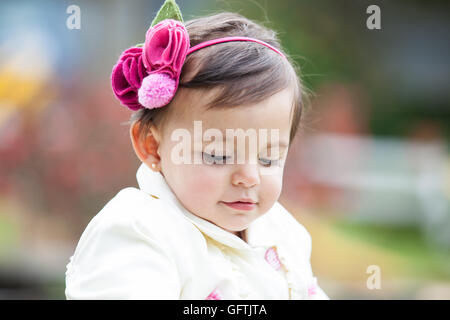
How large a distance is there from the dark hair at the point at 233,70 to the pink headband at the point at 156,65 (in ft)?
0.07

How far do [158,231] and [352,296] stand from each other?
216 cm

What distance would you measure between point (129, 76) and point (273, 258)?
46 centimetres

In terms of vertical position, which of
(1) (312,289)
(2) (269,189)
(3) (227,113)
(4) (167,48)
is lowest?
(1) (312,289)

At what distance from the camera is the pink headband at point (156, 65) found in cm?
110

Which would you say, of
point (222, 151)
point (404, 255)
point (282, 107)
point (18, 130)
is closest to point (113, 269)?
point (222, 151)

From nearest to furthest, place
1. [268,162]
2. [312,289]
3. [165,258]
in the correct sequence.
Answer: [165,258]
[268,162]
[312,289]

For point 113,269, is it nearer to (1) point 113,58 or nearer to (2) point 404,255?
→ (1) point 113,58

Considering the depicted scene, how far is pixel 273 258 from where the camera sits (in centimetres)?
123

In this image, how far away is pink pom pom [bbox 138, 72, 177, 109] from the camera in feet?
3.57

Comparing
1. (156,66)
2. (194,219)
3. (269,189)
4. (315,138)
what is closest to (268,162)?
(269,189)

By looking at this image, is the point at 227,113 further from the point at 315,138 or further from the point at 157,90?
the point at 315,138

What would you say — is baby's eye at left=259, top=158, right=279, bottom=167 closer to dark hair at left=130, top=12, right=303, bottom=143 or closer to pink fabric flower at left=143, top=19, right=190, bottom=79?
dark hair at left=130, top=12, right=303, bottom=143

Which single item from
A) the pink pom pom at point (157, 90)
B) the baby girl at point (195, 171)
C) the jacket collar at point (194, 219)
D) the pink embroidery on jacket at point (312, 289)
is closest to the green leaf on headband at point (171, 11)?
the baby girl at point (195, 171)

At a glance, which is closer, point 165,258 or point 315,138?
point 165,258
